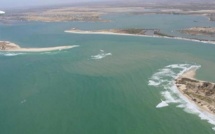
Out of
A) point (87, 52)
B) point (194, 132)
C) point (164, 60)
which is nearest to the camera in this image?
point (194, 132)

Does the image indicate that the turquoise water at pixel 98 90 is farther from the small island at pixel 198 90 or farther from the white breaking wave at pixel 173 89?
the small island at pixel 198 90

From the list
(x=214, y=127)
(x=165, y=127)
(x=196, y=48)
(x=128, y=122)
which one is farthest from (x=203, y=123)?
(x=196, y=48)

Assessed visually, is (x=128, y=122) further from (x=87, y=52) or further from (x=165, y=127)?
(x=87, y=52)

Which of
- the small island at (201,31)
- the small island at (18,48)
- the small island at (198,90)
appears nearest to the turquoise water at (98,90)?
the small island at (198,90)

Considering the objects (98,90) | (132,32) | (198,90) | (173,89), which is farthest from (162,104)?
(132,32)

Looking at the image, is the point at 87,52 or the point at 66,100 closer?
the point at 66,100

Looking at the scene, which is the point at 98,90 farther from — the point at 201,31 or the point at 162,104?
the point at 201,31
